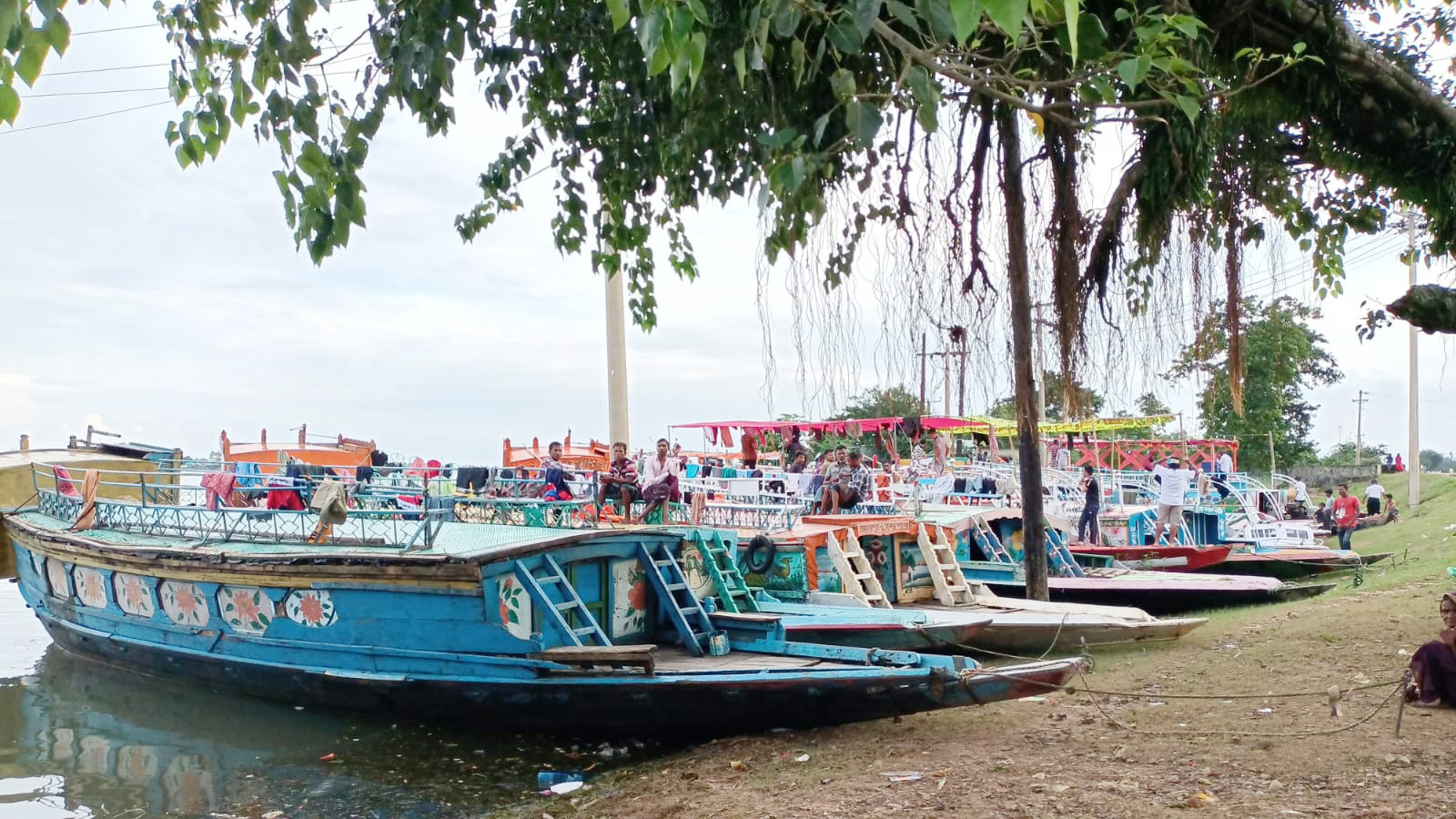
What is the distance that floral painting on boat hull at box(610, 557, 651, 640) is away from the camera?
1000 centimetres

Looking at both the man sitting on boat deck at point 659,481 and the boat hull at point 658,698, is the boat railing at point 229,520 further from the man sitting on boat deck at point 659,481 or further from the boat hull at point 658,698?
the man sitting on boat deck at point 659,481

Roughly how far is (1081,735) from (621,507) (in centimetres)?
708

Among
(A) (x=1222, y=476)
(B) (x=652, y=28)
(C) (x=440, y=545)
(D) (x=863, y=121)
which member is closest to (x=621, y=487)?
(C) (x=440, y=545)

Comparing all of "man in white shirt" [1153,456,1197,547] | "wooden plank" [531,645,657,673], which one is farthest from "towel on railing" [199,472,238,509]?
"man in white shirt" [1153,456,1197,547]

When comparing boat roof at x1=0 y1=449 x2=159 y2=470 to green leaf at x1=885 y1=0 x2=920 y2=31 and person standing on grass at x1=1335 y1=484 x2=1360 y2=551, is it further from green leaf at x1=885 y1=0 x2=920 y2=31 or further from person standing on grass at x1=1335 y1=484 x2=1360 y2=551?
person standing on grass at x1=1335 y1=484 x2=1360 y2=551

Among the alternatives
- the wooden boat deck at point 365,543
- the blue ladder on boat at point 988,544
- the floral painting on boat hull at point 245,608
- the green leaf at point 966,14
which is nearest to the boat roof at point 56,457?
the wooden boat deck at point 365,543

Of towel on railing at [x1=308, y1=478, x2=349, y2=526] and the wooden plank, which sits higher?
towel on railing at [x1=308, y1=478, x2=349, y2=526]

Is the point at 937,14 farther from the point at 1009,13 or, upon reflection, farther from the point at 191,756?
the point at 191,756

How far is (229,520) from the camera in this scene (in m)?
12.1

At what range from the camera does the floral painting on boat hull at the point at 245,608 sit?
429 inches

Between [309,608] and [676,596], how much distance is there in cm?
356

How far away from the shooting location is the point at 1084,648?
10312 mm

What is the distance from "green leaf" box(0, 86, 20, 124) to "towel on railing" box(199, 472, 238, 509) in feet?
33.4

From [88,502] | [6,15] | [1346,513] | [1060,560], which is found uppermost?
[6,15]
